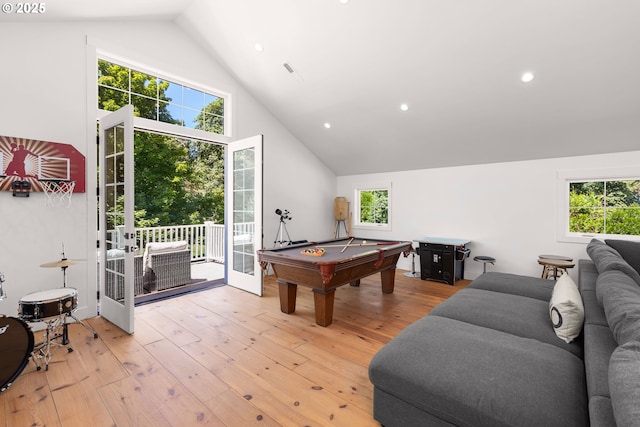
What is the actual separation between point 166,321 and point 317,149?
14.4ft

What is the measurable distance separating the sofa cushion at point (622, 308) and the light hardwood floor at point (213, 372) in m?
1.38

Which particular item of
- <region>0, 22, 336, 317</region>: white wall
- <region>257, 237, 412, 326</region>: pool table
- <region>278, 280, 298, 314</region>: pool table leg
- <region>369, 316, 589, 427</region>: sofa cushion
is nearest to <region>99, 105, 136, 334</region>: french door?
<region>0, 22, 336, 317</region>: white wall

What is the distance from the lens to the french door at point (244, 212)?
434cm

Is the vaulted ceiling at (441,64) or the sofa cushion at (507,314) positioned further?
the vaulted ceiling at (441,64)

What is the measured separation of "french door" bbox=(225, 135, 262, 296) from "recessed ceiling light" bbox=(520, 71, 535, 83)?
11.3ft

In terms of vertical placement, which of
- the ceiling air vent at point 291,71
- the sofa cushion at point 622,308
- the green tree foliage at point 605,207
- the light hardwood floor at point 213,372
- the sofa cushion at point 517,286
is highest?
the ceiling air vent at point 291,71

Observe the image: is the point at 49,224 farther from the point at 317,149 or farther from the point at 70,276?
the point at 317,149

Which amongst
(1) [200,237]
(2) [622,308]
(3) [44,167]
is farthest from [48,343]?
(1) [200,237]

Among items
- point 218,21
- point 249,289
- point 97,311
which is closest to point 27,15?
point 218,21

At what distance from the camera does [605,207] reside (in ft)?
14.3

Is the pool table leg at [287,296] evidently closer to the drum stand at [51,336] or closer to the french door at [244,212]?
the french door at [244,212]

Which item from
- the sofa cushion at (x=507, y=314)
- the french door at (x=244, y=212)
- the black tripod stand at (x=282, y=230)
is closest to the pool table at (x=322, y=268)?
the french door at (x=244, y=212)

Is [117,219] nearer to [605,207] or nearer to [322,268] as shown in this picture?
[322,268]

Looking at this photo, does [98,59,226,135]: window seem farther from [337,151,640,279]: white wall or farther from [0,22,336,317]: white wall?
[337,151,640,279]: white wall
